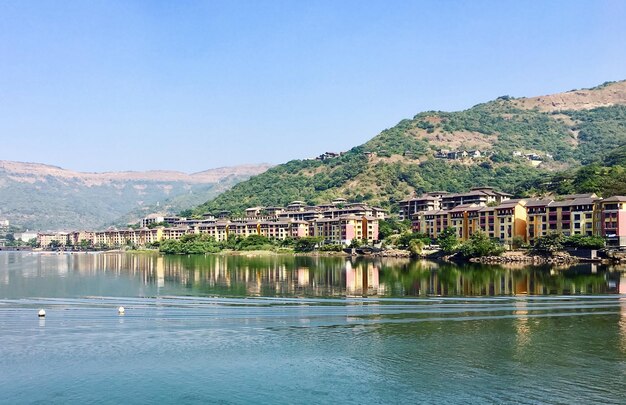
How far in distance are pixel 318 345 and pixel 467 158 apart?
365 ft

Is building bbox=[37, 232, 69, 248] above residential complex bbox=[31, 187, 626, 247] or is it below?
below

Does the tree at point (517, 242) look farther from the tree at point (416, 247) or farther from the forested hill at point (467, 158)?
the forested hill at point (467, 158)

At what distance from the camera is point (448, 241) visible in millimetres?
61906

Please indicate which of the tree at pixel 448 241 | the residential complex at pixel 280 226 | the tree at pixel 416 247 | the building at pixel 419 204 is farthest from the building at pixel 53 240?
the tree at pixel 448 241

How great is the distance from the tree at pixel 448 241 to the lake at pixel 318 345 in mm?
27117

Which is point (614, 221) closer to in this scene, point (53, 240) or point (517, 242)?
point (517, 242)

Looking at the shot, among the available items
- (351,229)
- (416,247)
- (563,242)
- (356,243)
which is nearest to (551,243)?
(563,242)

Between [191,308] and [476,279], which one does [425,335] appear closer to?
[191,308]

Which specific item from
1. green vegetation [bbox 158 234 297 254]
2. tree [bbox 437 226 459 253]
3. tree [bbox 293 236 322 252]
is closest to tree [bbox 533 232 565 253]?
tree [bbox 437 226 459 253]

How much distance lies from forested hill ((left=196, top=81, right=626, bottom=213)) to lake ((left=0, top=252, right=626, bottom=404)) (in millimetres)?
59885

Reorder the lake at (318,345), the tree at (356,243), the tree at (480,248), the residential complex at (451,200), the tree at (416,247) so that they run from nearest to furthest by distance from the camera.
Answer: the lake at (318,345), the tree at (480,248), the tree at (416,247), the tree at (356,243), the residential complex at (451,200)

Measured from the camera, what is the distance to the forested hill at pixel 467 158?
111 meters

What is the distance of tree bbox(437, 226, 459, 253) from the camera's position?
61219 mm

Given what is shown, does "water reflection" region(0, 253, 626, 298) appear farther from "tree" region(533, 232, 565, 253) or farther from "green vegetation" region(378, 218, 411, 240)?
"green vegetation" region(378, 218, 411, 240)
